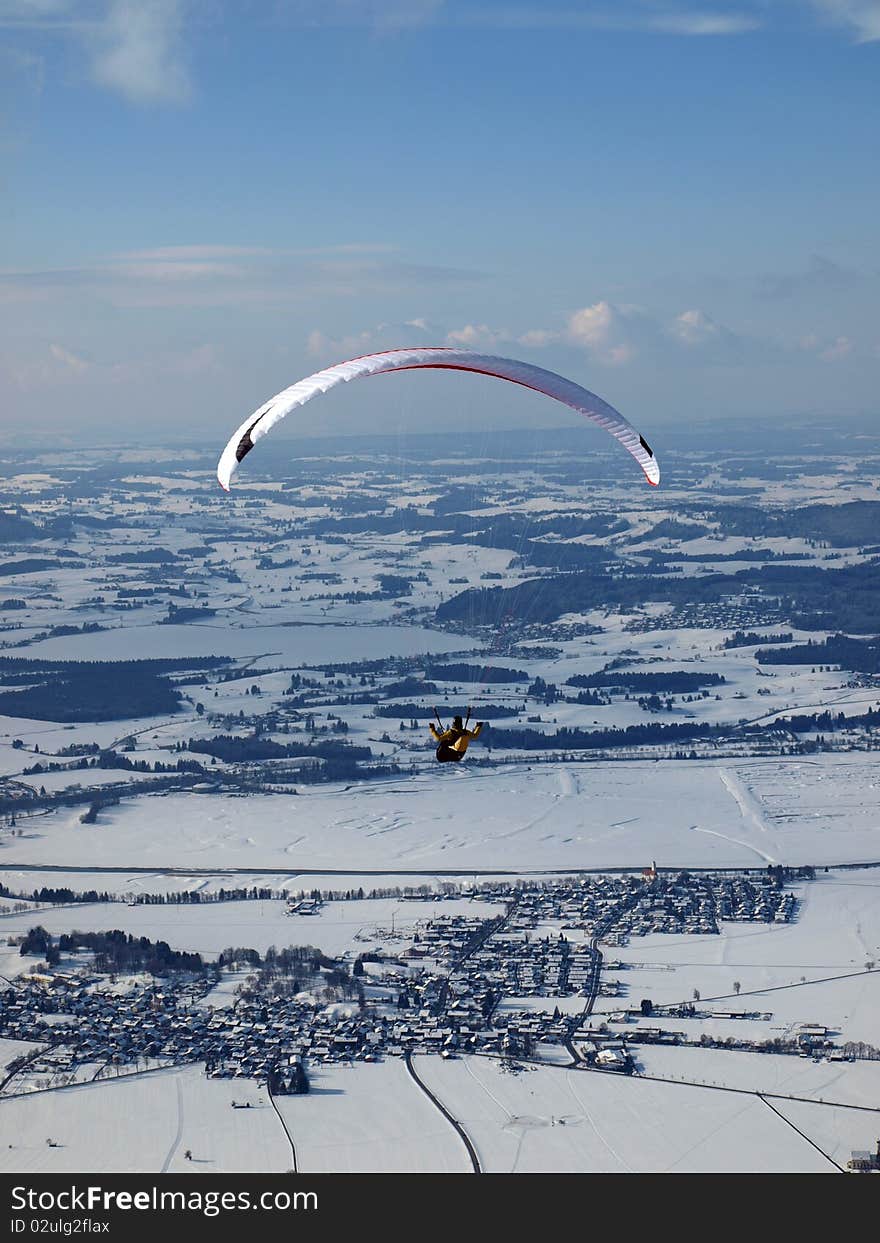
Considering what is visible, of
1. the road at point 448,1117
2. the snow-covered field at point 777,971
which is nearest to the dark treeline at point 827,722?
the snow-covered field at point 777,971

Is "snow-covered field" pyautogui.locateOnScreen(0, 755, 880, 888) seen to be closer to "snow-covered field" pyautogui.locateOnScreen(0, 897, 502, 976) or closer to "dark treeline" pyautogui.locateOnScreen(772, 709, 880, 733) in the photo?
"snow-covered field" pyautogui.locateOnScreen(0, 897, 502, 976)

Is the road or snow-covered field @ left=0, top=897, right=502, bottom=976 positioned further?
snow-covered field @ left=0, top=897, right=502, bottom=976

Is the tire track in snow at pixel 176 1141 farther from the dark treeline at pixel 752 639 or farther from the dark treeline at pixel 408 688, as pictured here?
the dark treeline at pixel 752 639

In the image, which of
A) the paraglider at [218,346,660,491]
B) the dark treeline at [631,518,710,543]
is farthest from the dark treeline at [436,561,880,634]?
the paraglider at [218,346,660,491]
